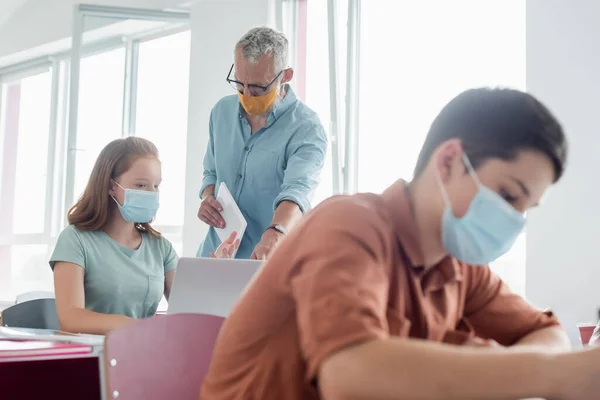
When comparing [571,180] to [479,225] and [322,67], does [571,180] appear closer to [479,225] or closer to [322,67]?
[322,67]

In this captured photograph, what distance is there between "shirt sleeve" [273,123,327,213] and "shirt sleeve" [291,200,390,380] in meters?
1.45

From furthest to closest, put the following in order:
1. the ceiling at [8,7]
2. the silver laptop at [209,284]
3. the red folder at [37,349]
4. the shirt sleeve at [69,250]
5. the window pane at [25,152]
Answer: the window pane at [25,152] → the ceiling at [8,7] → the shirt sleeve at [69,250] → the silver laptop at [209,284] → the red folder at [37,349]

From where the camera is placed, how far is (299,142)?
249 centimetres

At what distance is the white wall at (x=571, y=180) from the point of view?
307cm

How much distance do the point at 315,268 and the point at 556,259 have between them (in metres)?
2.57

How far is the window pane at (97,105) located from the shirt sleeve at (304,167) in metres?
2.95

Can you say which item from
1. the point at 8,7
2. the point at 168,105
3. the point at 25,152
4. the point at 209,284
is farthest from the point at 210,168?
the point at 25,152

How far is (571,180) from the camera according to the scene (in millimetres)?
3107

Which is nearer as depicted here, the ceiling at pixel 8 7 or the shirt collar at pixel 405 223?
the shirt collar at pixel 405 223

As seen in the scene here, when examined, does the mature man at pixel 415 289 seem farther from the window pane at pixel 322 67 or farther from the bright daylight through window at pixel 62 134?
the bright daylight through window at pixel 62 134

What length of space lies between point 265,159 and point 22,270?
4.81m

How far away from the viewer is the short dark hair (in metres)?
0.97

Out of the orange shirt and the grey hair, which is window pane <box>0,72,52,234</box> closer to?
the grey hair

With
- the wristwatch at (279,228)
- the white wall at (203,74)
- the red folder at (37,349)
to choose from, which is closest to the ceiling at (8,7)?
the white wall at (203,74)
